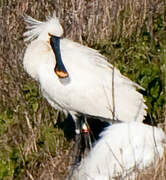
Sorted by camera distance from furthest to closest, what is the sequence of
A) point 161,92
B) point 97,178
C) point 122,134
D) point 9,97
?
point 9,97 < point 161,92 < point 122,134 < point 97,178

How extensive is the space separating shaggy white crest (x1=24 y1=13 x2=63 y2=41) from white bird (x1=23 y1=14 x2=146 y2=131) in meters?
0.17

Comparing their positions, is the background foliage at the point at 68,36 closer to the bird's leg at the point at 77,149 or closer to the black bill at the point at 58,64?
the bird's leg at the point at 77,149

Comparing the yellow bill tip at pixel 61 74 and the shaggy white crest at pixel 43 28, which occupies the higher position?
the shaggy white crest at pixel 43 28

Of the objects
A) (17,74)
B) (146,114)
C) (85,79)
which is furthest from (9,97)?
(146,114)

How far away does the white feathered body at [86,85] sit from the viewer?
310 inches

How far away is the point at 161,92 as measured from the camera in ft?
25.5

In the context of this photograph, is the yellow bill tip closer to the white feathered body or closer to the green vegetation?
the white feathered body

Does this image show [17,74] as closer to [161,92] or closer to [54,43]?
[54,43]

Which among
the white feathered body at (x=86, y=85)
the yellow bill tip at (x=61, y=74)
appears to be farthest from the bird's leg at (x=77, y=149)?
the yellow bill tip at (x=61, y=74)

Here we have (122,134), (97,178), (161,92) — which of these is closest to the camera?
(97,178)

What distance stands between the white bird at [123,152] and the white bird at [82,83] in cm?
54

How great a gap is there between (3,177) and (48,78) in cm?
128

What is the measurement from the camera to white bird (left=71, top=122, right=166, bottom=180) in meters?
6.54

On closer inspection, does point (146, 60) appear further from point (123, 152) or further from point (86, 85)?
point (123, 152)
